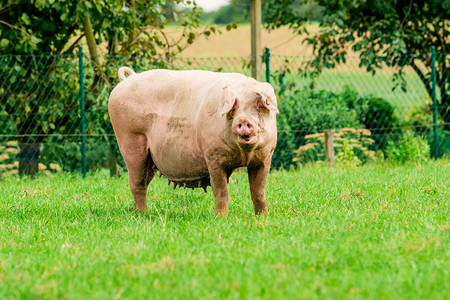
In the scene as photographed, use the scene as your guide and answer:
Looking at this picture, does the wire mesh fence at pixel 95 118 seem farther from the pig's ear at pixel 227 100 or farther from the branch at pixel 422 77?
the pig's ear at pixel 227 100

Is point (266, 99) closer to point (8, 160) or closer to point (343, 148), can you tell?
point (343, 148)

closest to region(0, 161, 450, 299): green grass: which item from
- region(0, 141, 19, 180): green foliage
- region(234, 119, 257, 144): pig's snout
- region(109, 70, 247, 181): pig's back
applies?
region(109, 70, 247, 181): pig's back

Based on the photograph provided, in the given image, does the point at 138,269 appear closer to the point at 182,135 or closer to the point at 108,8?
the point at 182,135

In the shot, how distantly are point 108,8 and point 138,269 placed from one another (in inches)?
244

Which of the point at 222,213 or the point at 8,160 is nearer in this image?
the point at 222,213

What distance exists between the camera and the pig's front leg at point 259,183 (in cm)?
479

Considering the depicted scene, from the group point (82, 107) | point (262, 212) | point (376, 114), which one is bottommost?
point (376, 114)

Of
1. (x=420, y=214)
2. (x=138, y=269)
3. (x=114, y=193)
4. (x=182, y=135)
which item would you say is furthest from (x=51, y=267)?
(x=114, y=193)

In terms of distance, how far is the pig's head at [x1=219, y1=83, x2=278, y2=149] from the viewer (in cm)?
420

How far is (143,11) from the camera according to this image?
9461mm

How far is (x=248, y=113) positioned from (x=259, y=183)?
78 cm

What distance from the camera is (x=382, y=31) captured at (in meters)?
10.7

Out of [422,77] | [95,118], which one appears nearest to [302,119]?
[422,77]

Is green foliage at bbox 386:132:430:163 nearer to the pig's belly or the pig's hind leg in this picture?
the pig's hind leg
